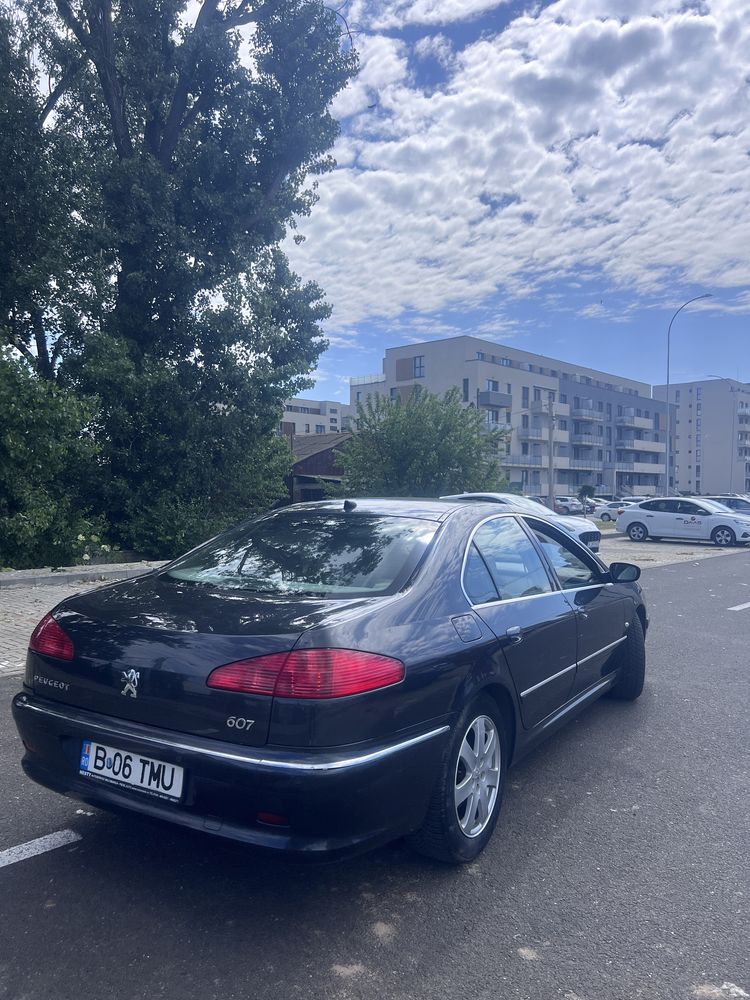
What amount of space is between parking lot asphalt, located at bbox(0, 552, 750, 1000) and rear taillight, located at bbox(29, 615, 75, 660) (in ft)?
2.56

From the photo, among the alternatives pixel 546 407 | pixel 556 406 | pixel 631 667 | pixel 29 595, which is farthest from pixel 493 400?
pixel 631 667

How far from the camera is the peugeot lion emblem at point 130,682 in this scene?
2834 millimetres

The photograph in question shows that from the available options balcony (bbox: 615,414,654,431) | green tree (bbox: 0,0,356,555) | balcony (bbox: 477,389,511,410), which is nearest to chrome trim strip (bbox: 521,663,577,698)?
green tree (bbox: 0,0,356,555)

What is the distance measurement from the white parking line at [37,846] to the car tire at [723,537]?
23893 millimetres

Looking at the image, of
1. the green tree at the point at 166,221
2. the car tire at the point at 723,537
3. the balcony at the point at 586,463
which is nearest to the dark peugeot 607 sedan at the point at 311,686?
the green tree at the point at 166,221

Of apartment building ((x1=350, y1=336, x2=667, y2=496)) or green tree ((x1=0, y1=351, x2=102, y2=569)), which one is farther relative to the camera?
apartment building ((x1=350, y1=336, x2=667, y2=496))

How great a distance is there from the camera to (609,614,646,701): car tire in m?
5.40

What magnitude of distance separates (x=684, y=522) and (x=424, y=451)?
29.5 ft

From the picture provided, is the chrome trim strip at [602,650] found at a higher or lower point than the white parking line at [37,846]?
higher

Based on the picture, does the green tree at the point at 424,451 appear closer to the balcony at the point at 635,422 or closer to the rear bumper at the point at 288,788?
the rear bumper at the point at 288,788

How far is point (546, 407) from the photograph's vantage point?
72625 mm

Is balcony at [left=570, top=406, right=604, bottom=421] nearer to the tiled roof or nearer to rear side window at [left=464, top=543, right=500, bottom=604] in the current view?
the tiled roof

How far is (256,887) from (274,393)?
16.0m

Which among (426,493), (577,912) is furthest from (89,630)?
(426,493)
